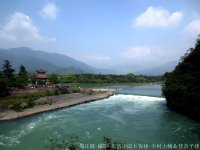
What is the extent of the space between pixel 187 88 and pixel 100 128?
1585 centimetres

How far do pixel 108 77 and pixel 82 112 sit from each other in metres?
99.1

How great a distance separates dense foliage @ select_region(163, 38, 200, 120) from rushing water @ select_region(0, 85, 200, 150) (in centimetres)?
183

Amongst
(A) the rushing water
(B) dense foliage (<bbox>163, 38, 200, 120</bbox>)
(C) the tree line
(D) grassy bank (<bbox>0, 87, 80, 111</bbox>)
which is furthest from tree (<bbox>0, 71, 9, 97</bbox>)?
(B) dense foliage (<bbox>163, 38, 200, 120</bbox>)

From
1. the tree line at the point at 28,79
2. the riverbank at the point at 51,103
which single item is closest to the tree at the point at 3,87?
the tree line at the point at 28,79

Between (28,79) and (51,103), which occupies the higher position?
(28,79)

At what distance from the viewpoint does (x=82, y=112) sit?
140 ft

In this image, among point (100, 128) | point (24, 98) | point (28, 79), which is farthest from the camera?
point (28, 79)

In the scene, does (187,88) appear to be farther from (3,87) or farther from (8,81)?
(8,81)

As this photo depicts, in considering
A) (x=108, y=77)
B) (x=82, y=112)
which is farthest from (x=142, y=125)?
(x=108, y=77)

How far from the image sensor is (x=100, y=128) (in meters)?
31.2

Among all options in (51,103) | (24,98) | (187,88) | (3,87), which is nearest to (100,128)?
(187,88)

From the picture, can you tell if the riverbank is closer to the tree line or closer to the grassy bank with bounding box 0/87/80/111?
the grassy bank with bounding box 0/87/80/111

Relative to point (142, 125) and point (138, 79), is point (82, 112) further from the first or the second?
point (138, 79)

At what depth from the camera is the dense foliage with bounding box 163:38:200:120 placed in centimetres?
3547
